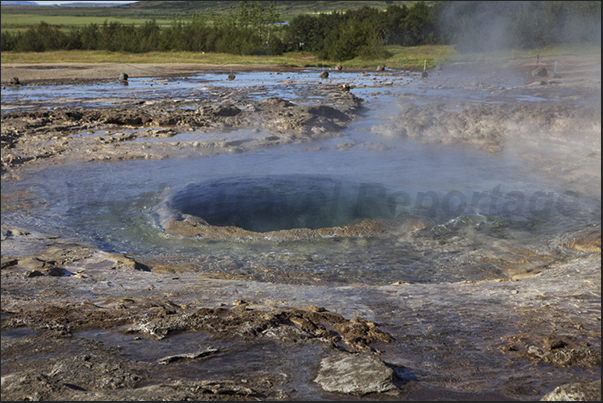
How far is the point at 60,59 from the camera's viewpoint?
33.9 meters

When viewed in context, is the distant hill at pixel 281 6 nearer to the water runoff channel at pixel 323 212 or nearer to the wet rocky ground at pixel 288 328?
the water runoff channel at pixel 323 212

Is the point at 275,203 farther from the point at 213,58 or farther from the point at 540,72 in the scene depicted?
the point at 213,58

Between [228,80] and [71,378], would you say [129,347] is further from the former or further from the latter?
[228,80]

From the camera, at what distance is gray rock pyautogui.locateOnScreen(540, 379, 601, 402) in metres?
1.88

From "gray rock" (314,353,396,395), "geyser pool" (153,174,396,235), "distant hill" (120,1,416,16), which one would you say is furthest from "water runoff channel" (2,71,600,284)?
"distant hill" (120,1,416,16)

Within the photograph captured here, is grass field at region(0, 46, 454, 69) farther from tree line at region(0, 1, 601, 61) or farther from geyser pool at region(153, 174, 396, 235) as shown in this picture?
geyser pool at region(153, 174, 396, 235)

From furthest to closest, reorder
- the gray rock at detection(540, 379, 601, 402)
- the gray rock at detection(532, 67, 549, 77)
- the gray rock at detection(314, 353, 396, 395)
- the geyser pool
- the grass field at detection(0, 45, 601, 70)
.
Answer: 1. the grass field at detection(0, 45, 601, 70)
2. the gray rock at detection(532, 67, 549, 77)
3. the geyser pool
4. the gray rock at detection(314, 353, 396, 395)
5. the gray rock at detection(540, 379, 601, 402)

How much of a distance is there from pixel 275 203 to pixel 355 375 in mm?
3639

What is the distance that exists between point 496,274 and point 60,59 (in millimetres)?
35685

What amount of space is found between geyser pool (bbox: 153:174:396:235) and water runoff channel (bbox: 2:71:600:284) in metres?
0.01

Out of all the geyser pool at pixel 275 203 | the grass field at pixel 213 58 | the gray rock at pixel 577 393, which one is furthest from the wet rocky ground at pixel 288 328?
the grass field at pixel 213 58

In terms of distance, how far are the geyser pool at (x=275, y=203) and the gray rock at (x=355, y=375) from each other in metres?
2.95

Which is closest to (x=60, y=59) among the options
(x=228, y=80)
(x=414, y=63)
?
(x=228, y=80)

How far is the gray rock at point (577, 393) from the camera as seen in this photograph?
6.17 ft
